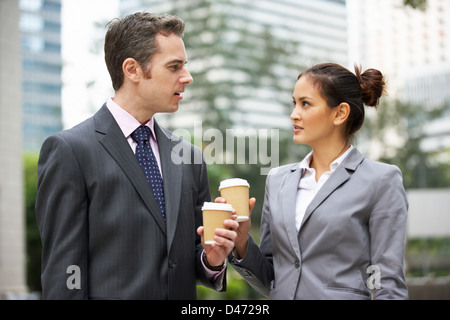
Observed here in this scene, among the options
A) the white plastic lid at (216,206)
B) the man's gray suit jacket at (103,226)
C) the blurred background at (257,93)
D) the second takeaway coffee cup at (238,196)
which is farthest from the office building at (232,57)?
the white plastic lid at (216,206)

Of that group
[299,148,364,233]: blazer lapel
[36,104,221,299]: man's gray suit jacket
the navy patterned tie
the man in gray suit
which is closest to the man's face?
the man in gray suit

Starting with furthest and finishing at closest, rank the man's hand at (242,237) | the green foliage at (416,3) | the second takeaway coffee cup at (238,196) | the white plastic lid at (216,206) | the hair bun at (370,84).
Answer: the green foliage at (416,3), the hair bun at (370,84), the man's hand at (242,237), the second takeaway coffee cup at (238,196), the white plastic lid at (216,206)

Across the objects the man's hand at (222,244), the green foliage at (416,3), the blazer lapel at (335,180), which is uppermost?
the green foliage at (416,3)

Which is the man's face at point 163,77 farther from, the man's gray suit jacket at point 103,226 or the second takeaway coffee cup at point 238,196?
the second takeaway coffee cup at point 238,196

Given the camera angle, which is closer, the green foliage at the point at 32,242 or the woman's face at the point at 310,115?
the woman's face at the point at 310,115

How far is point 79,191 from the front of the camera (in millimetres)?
2145

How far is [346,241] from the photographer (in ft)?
7.00

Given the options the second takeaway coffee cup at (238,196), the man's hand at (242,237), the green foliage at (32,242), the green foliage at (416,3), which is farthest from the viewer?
the green foliage at (32,242)

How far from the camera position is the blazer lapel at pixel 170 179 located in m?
2.24

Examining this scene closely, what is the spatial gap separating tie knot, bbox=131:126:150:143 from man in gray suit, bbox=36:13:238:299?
0.04 feet

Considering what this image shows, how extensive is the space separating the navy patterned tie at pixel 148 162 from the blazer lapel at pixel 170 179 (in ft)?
0.09

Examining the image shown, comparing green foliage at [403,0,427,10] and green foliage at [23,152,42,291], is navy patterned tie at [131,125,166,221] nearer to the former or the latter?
green foliage at [403,0,427,10]

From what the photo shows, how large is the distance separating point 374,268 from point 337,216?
0.24 metres

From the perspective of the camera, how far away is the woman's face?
233 centimetres
